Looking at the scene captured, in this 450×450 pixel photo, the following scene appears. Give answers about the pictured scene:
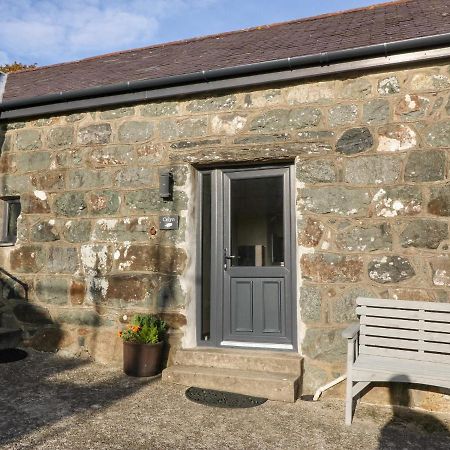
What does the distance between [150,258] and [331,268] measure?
1.90m

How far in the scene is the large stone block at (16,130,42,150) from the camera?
5172 mm

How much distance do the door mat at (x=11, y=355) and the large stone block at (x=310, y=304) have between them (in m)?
3.17

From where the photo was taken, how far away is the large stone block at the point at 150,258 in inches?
173

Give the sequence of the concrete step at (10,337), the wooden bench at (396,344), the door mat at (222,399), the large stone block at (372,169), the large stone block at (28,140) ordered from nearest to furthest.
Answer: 1. the wooden bench at (396,344)
2. the door mat at (222,399)
3. the large stone block at (372,169)
4. the concrete step at (10,337)
5. the large stone block at (28,140)

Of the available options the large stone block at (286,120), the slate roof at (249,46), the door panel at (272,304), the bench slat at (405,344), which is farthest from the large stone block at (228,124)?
the bench slat at (405,344)

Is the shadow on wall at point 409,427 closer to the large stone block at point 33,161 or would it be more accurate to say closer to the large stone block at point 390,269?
the large stone block at point 390,269

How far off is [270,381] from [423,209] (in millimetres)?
2028

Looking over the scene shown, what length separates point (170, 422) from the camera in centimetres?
Answer: 309

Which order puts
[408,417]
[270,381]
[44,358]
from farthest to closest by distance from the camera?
[44,358], [270,381], [408,417]

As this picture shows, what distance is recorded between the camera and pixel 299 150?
4094 mm

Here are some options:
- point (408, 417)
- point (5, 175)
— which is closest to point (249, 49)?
point (5, 175)

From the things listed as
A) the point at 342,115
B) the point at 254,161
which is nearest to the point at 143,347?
the point at 254,161

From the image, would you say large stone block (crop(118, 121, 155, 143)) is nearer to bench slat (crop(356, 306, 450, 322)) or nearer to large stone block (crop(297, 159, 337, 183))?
large stone block (crop(297, 159, 337, 183))

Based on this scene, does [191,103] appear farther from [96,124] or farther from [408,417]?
[408,417]
